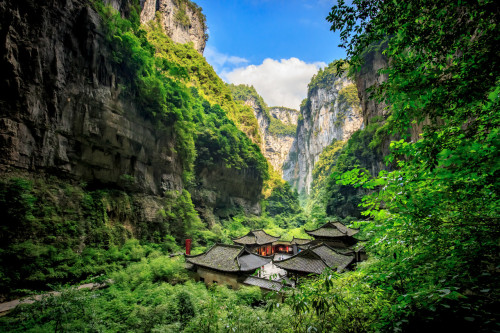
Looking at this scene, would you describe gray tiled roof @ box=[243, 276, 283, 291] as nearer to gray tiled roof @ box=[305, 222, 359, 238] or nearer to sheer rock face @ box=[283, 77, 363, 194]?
gray tiled roof @ box=[305, 222, 359, 238]

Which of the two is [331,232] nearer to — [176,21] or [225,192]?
[225,192]

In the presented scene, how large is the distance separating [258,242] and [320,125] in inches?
2329

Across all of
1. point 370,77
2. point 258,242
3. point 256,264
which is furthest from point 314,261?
point 370,77

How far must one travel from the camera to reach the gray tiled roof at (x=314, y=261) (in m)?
11.9

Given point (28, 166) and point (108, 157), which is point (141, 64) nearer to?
point (108, 157)

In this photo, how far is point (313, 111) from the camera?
77.8 metres

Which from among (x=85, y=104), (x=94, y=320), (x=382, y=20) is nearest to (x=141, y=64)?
(x=85, y=104)

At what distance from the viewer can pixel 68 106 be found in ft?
43.3

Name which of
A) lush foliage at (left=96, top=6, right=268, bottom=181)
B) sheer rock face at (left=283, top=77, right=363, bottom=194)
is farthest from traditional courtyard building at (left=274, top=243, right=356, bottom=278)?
sheer rock face at (left=283, top=77, right=363, bottom=194)

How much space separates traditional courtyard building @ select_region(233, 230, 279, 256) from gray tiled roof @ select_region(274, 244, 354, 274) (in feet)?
30.4

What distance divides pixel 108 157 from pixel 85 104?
3989mm

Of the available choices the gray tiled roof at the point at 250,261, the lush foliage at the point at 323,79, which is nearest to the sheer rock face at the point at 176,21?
the gray tiled roof at the point at 250,261

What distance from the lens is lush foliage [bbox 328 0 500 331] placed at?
7.30 ft

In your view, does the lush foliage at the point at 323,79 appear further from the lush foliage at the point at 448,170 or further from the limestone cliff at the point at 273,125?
the lush foliage at the point at 448,170
